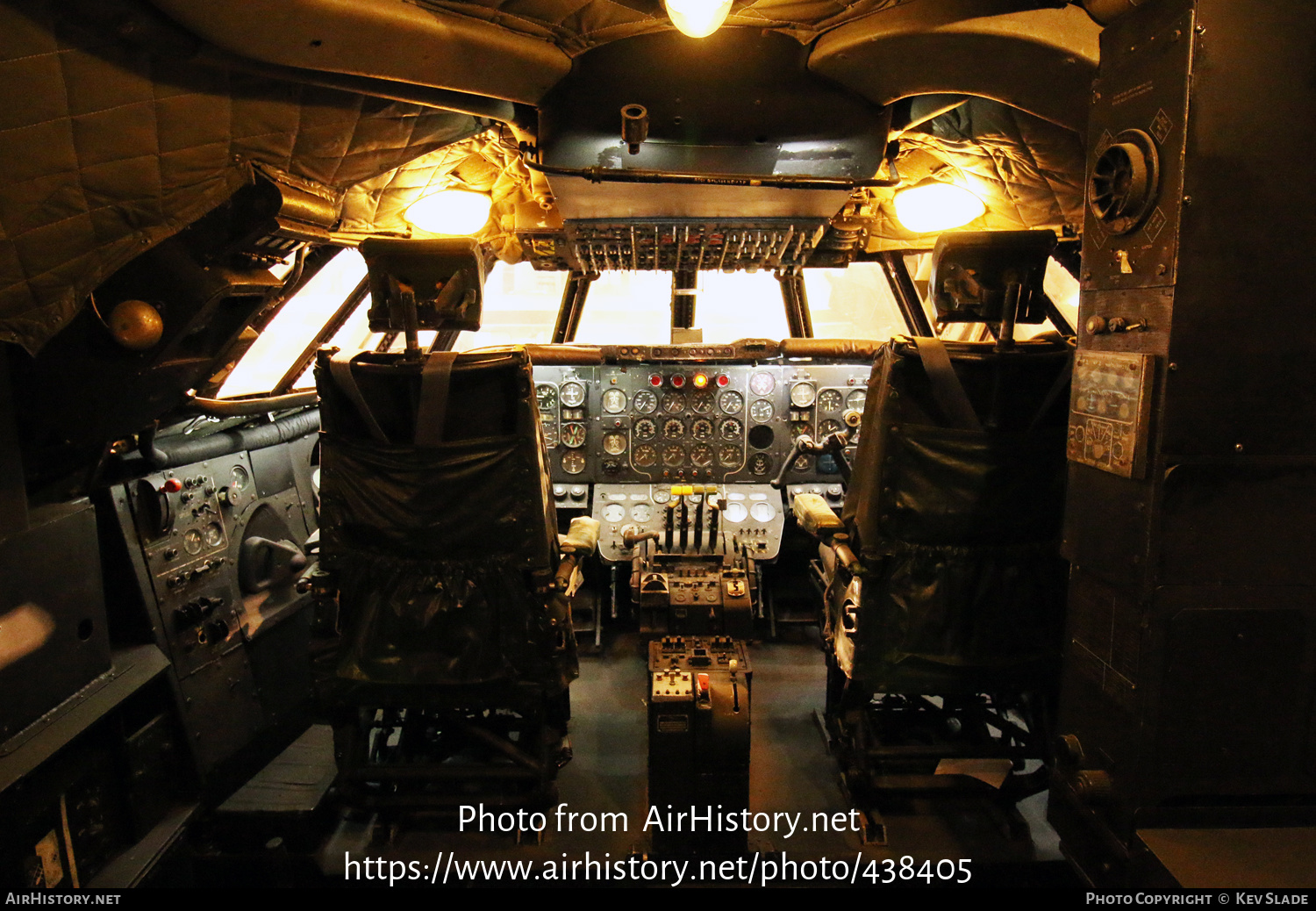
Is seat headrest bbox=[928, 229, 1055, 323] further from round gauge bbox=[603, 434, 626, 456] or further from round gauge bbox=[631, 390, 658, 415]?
round gauge bbox=[603, 434, 626, 456]

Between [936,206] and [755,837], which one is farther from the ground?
[936,206]

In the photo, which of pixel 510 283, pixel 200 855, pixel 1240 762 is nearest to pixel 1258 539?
pixel 1240 762

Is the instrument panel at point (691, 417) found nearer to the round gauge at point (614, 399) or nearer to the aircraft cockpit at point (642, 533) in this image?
the round gauge at point (614, 399)

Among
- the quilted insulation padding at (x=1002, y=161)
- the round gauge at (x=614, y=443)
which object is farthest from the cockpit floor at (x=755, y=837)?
the quilted insulation padding at (x=1002, y=161)

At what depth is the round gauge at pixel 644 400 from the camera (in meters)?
4.25

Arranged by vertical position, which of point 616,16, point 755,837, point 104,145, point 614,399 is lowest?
point 755,837

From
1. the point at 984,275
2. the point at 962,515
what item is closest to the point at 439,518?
the point at 962,515

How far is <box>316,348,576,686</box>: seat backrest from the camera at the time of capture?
212 centimetres

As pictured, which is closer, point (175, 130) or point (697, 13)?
point (697, 13)

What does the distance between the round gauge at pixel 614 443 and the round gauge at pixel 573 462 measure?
0.54 feet

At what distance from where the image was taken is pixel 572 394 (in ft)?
13.9

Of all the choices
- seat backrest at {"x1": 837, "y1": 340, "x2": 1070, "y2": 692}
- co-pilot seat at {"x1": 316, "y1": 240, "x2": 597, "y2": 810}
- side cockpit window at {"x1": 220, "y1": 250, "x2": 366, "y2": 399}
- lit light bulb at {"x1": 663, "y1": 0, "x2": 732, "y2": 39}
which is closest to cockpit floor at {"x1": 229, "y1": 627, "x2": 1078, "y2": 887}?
co-pilot seat at {"x1": 316, "y1": 240, "x2": 597, "y2": 810}

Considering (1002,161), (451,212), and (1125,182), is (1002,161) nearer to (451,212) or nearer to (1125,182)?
(1125,182)

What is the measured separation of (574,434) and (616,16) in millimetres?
2622
